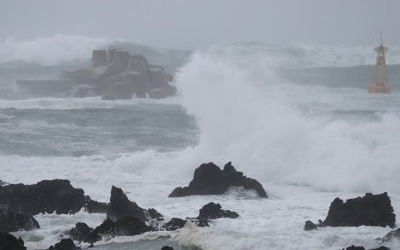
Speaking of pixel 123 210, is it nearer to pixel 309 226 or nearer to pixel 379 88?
pixel 309 226

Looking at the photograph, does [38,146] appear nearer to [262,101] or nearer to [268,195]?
[262,101]

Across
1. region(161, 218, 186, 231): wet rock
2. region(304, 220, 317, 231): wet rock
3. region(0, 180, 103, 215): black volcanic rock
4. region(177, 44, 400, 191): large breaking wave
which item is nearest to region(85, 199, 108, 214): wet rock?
region(0, 180, 103, 215): black volcanic rock

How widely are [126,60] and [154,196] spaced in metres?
22.7

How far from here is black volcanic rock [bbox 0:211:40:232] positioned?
1167 centimetres

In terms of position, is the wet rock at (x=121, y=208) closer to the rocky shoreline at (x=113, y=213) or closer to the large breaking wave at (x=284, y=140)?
the rocky shoreline at (x=113, y=213)

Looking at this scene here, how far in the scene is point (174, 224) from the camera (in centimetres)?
1183

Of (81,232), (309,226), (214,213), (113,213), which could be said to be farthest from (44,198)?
(309,226)

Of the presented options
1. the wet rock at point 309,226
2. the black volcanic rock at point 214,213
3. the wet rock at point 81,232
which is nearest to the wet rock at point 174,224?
the black volcanic rock at point 214,213

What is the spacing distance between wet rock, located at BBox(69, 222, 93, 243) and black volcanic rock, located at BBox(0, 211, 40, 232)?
35.5 inches

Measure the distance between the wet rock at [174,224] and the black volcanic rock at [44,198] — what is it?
2020 millimetres

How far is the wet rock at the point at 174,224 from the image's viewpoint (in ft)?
38.4

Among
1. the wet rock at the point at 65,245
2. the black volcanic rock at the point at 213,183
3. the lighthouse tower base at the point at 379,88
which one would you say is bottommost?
the wet rock at the point at 65,245

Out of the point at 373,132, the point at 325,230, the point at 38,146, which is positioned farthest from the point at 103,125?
the point at 325,230

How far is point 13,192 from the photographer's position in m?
13.3
